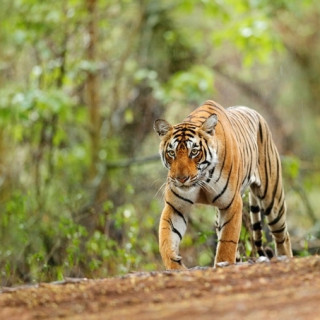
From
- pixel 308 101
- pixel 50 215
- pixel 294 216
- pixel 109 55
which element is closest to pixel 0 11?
pixel 109 55

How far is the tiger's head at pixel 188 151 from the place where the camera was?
24.7 ft

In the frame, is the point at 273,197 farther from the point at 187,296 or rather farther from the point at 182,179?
the point at 187,296

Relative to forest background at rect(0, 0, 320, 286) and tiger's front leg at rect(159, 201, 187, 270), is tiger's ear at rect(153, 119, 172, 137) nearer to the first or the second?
tiger's front leg at rect(159, 201, 187, 270)

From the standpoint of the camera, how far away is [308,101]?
939 inches

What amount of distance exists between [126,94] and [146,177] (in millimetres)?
2503

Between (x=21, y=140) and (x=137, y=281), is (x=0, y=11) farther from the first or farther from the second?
(x=137, y=281)

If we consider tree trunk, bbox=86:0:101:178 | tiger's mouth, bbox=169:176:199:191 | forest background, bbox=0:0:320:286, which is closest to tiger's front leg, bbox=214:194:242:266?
tiger's mouth, bbox=169:176:199:191

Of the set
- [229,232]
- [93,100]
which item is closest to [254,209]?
[229,232]

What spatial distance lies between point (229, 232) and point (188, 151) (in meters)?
0.79

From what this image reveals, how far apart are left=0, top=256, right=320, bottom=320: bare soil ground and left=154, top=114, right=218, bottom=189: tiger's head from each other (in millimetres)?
1586

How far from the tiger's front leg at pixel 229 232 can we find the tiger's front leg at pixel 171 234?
345 millimetres

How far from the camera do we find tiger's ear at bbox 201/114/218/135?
784 centimetres

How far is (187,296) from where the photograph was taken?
201 inches

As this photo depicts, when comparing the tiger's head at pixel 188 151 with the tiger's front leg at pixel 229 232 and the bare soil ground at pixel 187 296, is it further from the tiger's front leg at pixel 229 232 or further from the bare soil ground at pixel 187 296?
the bare soil ground at pixel 187 296
